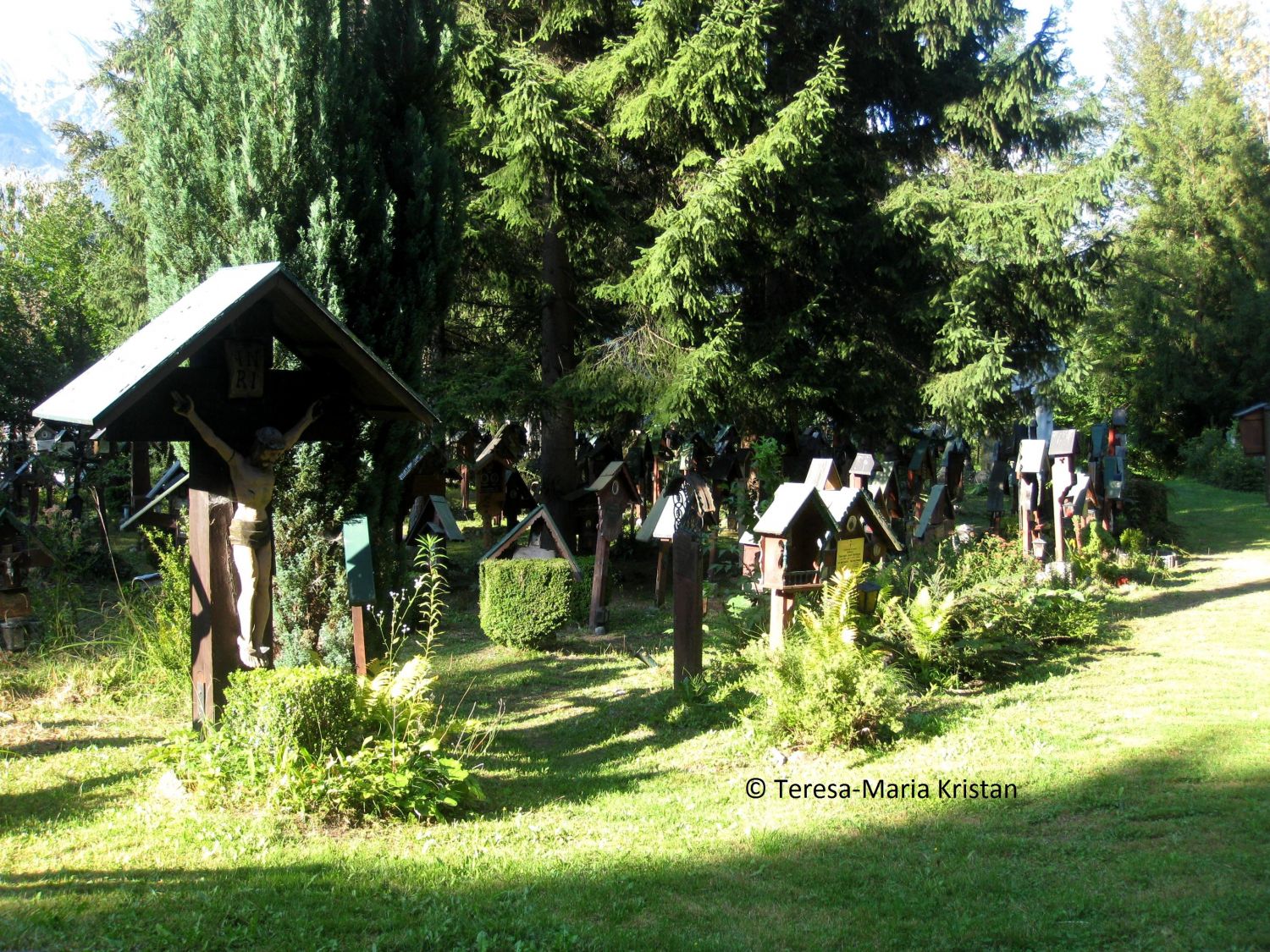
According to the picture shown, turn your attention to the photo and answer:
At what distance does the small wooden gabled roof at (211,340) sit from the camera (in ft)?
14.6

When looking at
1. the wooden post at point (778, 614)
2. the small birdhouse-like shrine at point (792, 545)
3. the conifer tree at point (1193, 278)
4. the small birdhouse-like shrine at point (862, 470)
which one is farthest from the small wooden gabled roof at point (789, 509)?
the conifer tree at point (1193, 278)

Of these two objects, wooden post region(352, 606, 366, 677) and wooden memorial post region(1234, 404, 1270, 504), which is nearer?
wooden post region(352, 606, 366, 677)

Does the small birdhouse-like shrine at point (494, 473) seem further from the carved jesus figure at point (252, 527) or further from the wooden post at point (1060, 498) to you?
the carved jesus figure at point (252, 527)

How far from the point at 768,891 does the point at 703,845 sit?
0.57 metres

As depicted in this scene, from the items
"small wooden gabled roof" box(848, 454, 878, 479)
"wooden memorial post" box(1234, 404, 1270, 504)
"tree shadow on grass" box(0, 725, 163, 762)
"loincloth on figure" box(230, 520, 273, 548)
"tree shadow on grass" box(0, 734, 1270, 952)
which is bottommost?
"tree shadow on grass" box(0, 734, 1270, 952)

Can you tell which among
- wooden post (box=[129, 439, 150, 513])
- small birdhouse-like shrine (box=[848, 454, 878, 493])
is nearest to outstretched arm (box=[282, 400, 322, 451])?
small birdhouse-like shrine (box=[848, 454, 878, 493])

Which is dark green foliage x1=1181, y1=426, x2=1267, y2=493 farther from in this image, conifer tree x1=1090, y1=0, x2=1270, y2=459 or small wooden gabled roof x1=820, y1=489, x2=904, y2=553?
small wooden gabled roof x1=820, y1=489, x2=904, y2=553

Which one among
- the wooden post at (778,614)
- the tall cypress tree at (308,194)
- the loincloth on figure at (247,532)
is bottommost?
the wooden post at (778,614)

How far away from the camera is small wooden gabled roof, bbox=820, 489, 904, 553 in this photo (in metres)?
7.79

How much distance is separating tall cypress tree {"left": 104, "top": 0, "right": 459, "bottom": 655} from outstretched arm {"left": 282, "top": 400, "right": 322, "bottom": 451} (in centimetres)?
214

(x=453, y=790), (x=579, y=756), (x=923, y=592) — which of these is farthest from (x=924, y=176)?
(x=453, y=790)

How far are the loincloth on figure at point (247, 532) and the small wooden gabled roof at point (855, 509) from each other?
401cm

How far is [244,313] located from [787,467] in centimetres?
1213

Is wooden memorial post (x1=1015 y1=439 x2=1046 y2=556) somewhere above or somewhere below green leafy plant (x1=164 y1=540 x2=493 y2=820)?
above
